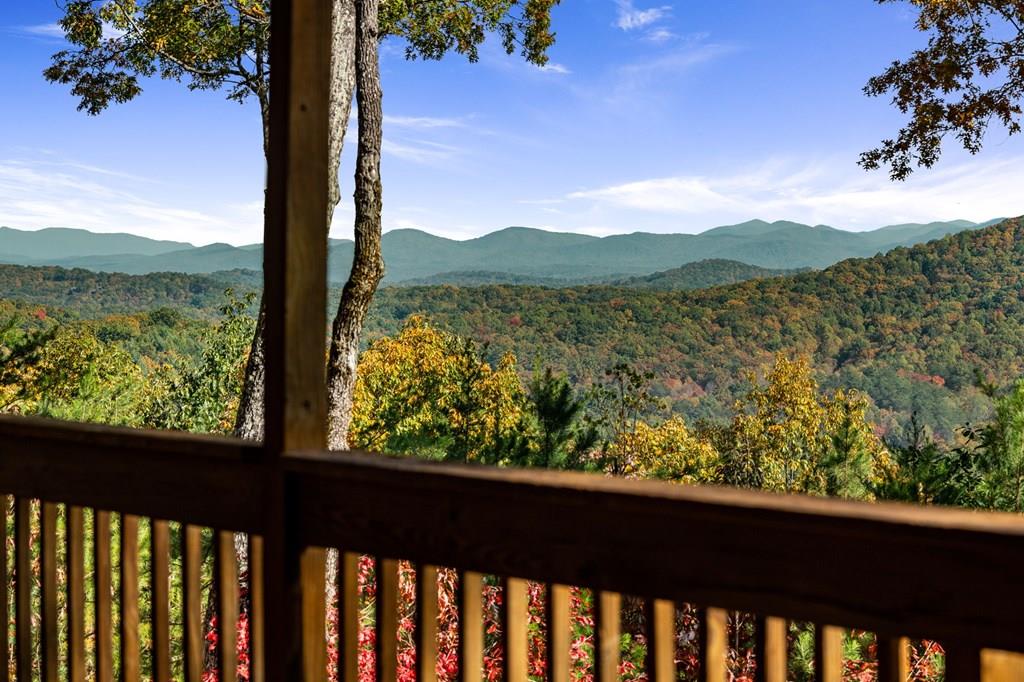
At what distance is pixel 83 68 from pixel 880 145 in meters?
7.18

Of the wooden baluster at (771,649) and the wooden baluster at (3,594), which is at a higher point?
the wooden baluster at (771,649)

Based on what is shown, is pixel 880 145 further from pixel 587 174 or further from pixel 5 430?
pixel 587 174

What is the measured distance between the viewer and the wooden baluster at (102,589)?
1.47 meters

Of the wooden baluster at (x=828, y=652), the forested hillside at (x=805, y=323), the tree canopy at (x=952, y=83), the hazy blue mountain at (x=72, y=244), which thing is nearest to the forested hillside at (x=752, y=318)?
the forested hillside at (x=805, y=323)

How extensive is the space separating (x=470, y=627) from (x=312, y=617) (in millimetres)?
235

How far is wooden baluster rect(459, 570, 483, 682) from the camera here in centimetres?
114

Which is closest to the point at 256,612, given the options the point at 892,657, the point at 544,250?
the point at 892,657

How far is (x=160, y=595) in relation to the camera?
1.41 metres

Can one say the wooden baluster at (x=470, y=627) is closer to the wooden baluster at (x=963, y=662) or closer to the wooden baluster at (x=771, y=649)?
the wooden baluster at (x=771, y=649)

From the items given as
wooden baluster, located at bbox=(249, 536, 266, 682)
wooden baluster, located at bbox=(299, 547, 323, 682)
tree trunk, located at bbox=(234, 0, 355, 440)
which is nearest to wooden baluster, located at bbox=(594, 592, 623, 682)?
wooden baluster, located at bbox=(299, 547, 323, 682)

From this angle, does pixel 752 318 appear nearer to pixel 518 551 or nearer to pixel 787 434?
pixel 787 434

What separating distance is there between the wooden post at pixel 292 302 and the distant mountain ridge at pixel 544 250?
17.5 m

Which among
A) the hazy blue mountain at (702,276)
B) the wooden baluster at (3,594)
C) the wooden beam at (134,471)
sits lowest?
the wooden baluster at (3,594)

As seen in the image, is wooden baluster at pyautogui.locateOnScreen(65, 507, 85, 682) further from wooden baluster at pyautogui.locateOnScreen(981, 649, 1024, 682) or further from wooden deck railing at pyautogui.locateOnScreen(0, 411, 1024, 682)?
wooden baluster at pyautogui.locateOnScreen(981, 649, 1024, 682)
